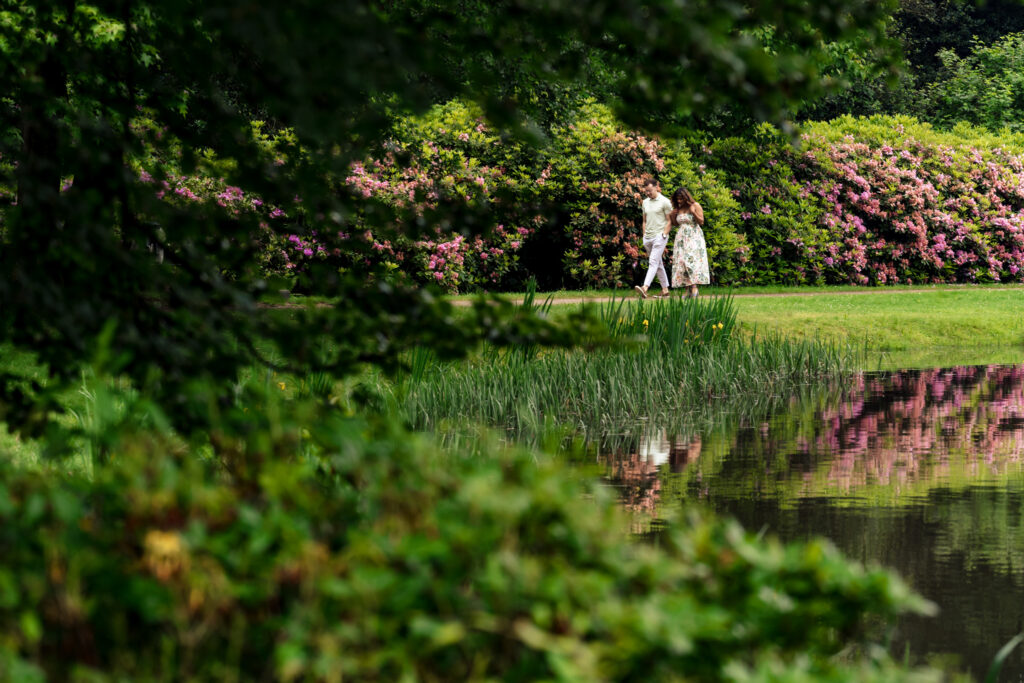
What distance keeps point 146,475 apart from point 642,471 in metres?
6.17

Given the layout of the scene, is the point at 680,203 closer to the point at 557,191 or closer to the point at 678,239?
the point at 678,239

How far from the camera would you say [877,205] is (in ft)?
88.6

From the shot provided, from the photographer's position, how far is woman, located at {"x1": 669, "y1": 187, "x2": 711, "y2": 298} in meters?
18.9

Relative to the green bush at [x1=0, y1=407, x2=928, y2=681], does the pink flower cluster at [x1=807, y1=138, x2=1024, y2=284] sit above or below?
above

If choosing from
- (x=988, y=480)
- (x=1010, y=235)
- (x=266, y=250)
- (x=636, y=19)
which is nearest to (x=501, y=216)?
(x=636, y=19)

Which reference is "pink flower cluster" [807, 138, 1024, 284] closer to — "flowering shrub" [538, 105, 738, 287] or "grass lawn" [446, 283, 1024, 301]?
"grass lawn" [446, 283, 1024, 301]

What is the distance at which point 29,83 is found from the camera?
360cm

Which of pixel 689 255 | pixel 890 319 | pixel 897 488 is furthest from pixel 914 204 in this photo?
pixel 897 488

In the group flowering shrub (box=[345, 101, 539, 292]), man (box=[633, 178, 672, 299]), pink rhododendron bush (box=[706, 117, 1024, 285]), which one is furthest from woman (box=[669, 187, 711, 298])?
pink rhododendron bush (box=[706, 117, 1024, 285])

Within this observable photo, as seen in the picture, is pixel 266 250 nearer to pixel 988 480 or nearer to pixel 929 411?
pixel 929 411

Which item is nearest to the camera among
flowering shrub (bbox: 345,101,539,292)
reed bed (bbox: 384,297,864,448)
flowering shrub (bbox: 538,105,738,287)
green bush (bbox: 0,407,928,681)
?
green bush (bbox: 0,407,928,681)

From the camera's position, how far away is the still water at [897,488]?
16.8 ft

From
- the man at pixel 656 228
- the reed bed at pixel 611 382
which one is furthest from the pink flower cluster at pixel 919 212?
the reed bed at pixel 611 382

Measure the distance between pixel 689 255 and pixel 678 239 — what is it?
0.35 meters
